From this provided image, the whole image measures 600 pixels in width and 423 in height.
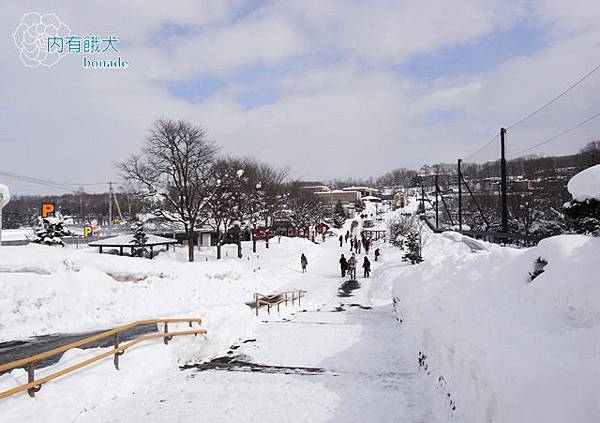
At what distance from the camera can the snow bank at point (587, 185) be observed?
6575 millimetres

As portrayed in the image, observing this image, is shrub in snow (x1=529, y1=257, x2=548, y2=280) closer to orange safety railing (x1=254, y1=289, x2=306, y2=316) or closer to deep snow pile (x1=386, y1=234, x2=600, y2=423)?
deep snow pile (x1=386, y1=234, x2=600, y2=423)

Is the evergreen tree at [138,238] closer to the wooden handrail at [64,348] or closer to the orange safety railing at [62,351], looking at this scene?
the wooden handrail at [64,348]

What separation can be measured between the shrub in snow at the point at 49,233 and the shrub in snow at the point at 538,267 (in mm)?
32510

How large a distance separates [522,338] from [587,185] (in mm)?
3280

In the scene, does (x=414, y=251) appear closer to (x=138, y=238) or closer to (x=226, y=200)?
(x=226, y=200)

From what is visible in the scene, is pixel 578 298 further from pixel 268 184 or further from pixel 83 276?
pixel 268 184

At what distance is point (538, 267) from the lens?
7277 mm

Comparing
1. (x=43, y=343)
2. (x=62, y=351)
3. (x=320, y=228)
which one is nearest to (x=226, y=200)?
(x=43, y=343)

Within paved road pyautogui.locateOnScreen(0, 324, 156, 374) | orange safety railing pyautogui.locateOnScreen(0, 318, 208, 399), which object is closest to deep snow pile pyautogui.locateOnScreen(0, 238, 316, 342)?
paved road pyautogui.locateOnScreen(0, 324, 156, 374)

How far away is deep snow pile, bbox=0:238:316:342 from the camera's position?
15.1 meters

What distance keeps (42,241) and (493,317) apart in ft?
108

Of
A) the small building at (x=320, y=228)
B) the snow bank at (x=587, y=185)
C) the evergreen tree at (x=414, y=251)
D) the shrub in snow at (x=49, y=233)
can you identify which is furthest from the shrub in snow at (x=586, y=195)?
the small building at (x=320, y=228)

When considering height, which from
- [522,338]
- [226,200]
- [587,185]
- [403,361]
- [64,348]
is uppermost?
[226,200]

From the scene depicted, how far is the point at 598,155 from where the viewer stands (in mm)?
A: 16375
